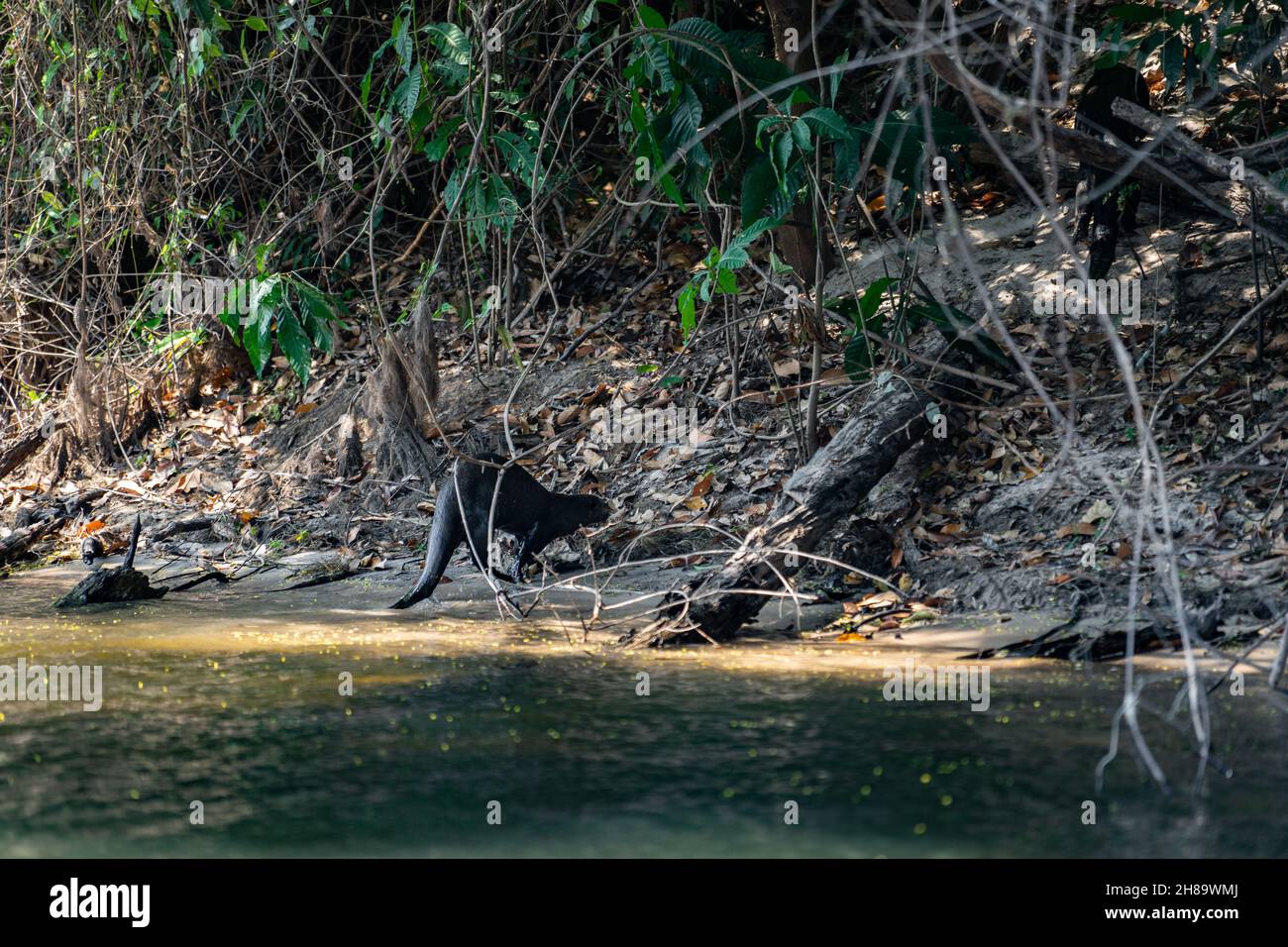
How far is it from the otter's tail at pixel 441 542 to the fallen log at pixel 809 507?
1.19 metres

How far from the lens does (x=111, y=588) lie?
5.43 meters

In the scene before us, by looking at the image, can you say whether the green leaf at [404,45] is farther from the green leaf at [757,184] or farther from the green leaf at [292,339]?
the green leaf at [757,184]

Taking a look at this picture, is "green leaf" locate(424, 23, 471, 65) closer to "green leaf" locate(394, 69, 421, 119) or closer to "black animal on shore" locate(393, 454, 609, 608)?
"green leaf" locate(394, 69, 421, 119)

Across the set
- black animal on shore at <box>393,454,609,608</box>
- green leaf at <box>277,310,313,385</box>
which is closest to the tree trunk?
black animal on shore at <box>393,454,609,608</box>

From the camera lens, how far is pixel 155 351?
8203 mm

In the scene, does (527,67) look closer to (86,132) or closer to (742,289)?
(742,289)

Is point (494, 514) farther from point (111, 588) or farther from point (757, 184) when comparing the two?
point (757, 184)

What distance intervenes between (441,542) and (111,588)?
1.46 m

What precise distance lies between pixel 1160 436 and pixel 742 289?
9.99 feet

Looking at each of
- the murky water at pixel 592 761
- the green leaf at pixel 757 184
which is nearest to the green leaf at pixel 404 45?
the green leaf at pixel 757 184

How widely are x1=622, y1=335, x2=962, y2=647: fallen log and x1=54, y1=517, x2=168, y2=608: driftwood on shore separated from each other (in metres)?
2.46

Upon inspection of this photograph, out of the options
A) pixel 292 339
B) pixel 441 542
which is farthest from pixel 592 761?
pixel 292 339
